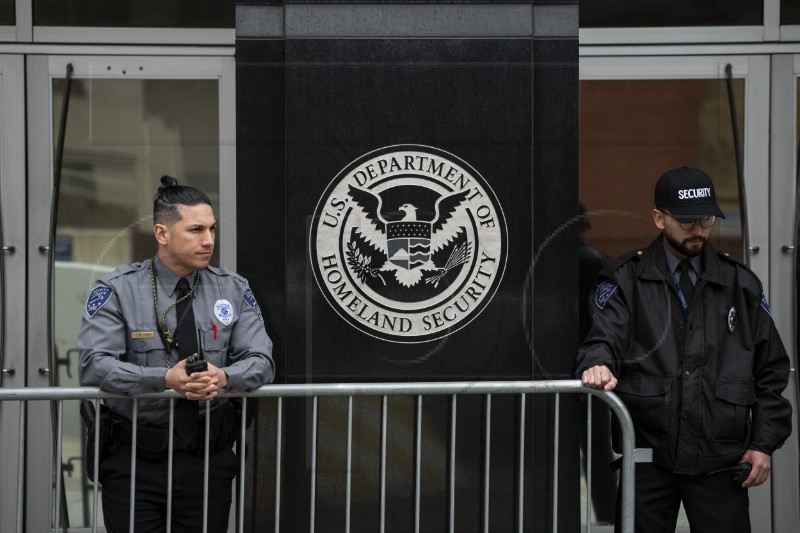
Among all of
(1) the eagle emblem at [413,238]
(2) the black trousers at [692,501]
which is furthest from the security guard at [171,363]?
(2) the black trousers at [692,501]

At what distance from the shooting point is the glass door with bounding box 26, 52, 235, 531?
5297 millimetres

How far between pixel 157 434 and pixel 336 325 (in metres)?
1.08

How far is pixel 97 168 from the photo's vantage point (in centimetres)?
533

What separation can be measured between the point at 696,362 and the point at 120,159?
3.09 meters

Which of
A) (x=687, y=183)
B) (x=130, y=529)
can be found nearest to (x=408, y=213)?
(x=687, y=183)

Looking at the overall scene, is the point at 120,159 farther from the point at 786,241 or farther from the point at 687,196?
the point at 786,241

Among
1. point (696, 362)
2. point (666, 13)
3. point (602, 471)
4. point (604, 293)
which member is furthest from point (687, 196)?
point (602, 471)

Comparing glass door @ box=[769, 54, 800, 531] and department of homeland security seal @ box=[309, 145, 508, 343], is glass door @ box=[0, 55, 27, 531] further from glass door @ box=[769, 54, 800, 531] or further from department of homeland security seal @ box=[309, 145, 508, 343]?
glass door @ box=[769, 54, 800, 531]

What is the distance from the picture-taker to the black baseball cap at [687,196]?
13.8 feet

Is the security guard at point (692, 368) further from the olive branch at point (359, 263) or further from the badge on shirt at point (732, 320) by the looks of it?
the olive branch at point (359, 263)

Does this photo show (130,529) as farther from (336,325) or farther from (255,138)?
(255,138)

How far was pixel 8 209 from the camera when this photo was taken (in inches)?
211

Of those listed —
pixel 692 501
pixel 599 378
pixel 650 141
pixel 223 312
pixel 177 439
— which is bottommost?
pixel 692 501

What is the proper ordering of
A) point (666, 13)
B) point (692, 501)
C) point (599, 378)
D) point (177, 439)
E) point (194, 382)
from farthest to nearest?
1. point (666, 13)
2. point (692, 501)
3. point (599, 378)
4. point (177, 439)
5. point (194, 382)
